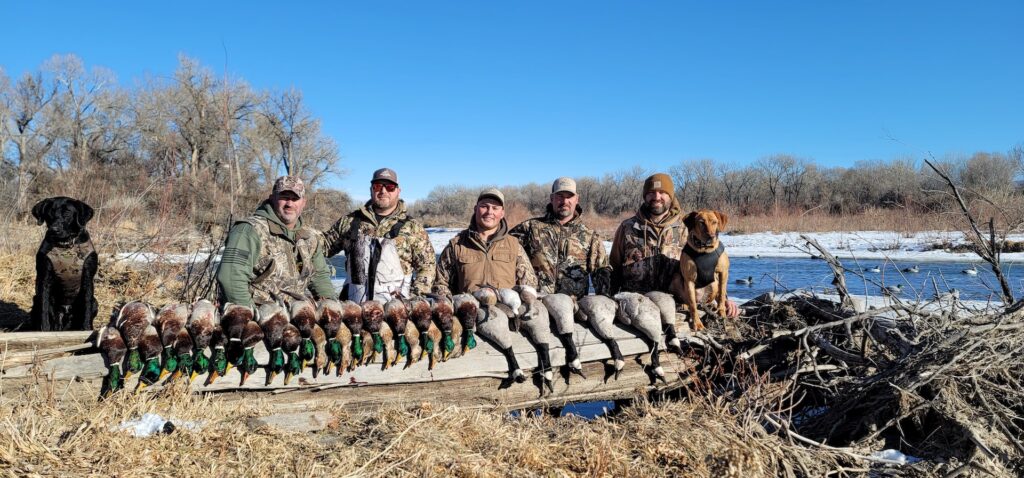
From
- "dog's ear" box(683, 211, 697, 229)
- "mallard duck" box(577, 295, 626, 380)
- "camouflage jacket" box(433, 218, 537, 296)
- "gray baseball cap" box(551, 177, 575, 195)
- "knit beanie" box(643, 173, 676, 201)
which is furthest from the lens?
"gray baseball cap" box(551, 177, 575, 195)

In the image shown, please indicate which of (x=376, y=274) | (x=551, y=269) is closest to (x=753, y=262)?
(x=551, y=269)

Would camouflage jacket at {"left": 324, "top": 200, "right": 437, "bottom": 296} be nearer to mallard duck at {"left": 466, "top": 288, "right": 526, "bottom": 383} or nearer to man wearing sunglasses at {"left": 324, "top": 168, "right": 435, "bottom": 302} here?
man wearing sunglasses at {"left": 324, "top": 168, "right": 435, "bottom": 302}

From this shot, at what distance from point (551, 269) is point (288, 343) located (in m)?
2.74

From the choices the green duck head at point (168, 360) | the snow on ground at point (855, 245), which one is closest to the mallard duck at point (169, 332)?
the green duck head at point (168, 360)

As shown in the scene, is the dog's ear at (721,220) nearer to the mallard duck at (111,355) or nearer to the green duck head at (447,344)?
the green duck head at (447,344)

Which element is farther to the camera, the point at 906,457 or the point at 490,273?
the point at 490,273

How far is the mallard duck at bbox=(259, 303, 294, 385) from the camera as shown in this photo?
12.6 ft

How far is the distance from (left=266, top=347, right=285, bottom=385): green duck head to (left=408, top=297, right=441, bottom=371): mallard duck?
0.88 meters

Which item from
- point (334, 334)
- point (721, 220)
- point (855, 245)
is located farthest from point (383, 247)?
point (855, 245)

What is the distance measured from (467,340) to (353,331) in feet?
2.71

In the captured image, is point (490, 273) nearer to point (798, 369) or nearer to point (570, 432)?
point (570, 432)

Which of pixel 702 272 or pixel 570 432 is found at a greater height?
pixel 702 272

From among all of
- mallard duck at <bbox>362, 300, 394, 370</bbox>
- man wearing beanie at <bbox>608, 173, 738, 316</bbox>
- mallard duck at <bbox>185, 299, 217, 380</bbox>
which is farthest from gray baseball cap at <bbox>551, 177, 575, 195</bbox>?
mallard duck at <bbox>185, 299, 217, 380</bbox>

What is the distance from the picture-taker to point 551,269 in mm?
5848
